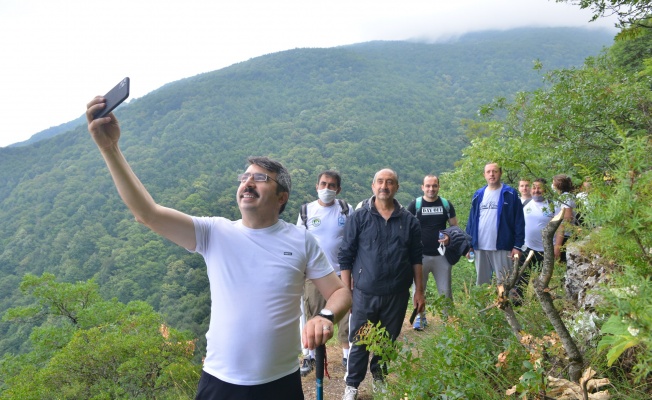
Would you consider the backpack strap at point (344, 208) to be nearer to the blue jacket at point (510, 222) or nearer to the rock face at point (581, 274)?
the blue jacket at point (510, 222)

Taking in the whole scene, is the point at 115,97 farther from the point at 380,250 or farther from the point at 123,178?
the point at 380,250

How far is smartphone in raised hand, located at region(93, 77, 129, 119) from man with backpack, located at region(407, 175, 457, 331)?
3.89m

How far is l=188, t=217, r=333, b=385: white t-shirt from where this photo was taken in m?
1.99

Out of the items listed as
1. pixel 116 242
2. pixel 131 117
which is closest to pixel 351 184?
pixel 116 242

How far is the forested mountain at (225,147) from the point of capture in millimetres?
40250

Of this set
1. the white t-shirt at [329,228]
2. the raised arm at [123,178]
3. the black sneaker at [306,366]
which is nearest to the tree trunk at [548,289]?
the raised arm at [123,178]

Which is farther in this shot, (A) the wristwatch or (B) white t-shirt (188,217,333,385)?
(B) white t-shirt (188,217,333,385)

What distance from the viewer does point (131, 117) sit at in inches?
3465

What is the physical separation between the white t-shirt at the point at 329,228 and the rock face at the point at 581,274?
6.76ft

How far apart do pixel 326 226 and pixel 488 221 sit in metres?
1.85

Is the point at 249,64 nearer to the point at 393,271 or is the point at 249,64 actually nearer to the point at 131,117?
the point at 131,117

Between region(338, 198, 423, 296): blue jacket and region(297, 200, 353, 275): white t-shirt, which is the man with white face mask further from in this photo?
region(338, 198, 423, 296): blue jacket

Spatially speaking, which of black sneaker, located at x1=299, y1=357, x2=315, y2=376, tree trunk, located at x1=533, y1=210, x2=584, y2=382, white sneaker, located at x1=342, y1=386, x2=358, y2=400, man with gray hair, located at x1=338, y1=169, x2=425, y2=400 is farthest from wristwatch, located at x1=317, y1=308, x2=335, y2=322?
black sneaker, located at x1=299, y1=357, x2=315, y2=376

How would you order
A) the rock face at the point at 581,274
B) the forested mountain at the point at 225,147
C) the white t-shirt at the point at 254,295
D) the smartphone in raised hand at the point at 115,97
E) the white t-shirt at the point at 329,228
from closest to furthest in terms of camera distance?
1. the smartphone in raised hand at the point at 115,97
2. the white t-shirt at the point at 254,295
3. the rock face at the point at 581,274
4. the white t-shirt at the point at 329,228
5. the forested mountain at the point at 225,147
